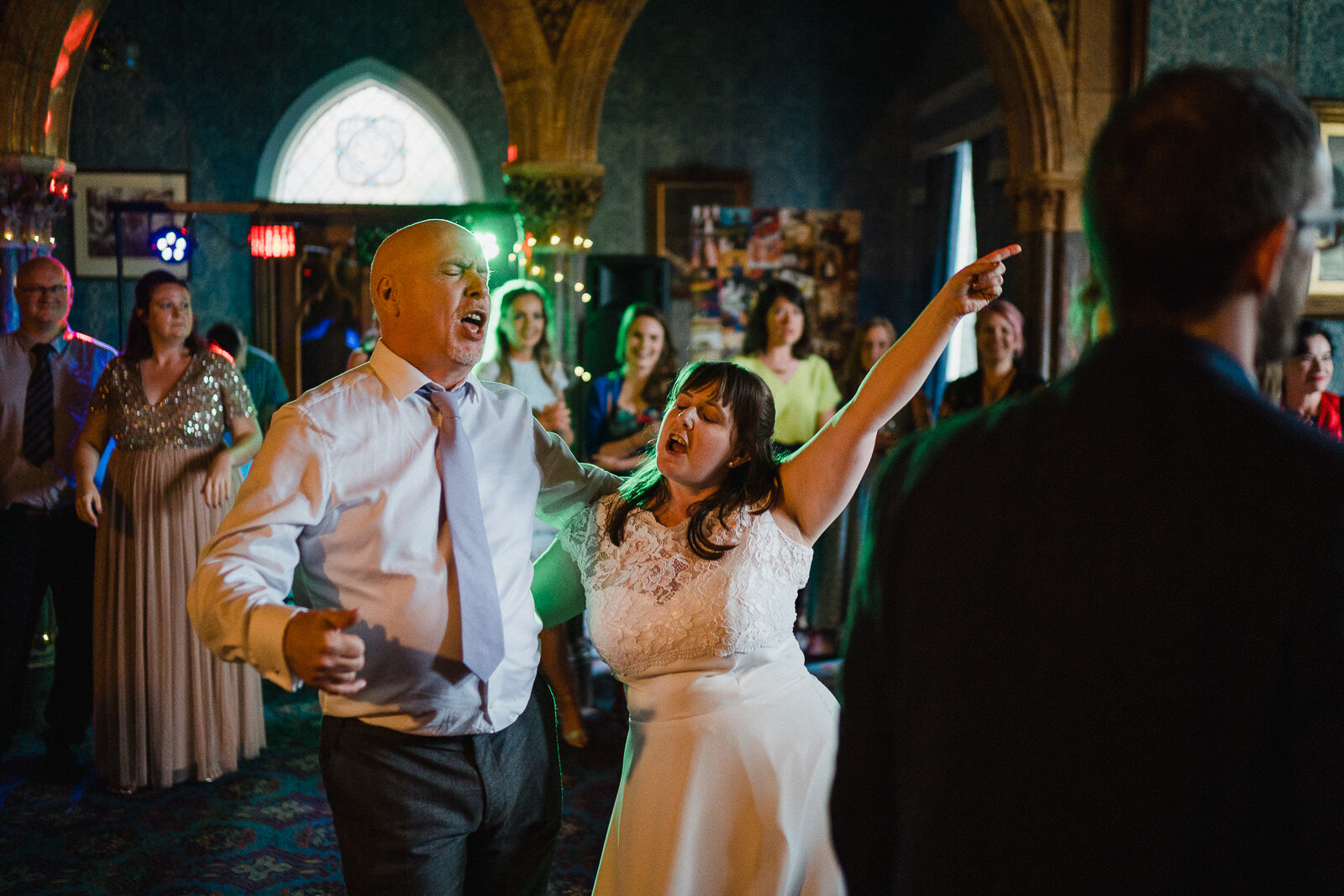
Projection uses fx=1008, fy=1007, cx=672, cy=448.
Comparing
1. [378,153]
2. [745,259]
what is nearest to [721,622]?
[745,259]

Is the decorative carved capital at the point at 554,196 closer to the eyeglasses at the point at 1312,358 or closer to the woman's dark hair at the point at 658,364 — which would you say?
the woman's dark hair at the point at 658,364

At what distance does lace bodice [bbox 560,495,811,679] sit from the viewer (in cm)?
179

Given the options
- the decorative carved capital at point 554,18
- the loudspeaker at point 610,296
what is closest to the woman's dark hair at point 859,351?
the loudspeaker at point 610,296

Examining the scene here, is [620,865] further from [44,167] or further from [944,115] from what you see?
[944,115]

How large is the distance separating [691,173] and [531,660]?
7.16 m

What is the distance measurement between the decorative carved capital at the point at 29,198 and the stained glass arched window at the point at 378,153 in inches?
145

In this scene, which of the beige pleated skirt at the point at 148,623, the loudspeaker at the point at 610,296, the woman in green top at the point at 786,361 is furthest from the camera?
the loudspeaker at the point at 610,296

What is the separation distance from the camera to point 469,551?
1.64m

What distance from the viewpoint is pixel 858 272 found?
8547 mm

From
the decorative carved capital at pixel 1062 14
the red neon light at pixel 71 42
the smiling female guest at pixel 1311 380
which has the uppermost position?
the decorative carved capital at pixel 1062 14

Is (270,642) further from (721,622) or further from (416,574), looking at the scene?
(721,622)

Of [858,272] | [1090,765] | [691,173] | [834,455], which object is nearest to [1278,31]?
[858,272]

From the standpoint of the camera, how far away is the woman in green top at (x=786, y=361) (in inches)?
177

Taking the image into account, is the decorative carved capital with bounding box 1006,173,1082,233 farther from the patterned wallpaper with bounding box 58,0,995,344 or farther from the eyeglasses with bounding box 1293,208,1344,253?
A: the eyeglasses with bounding box 1293,208,1344,253
